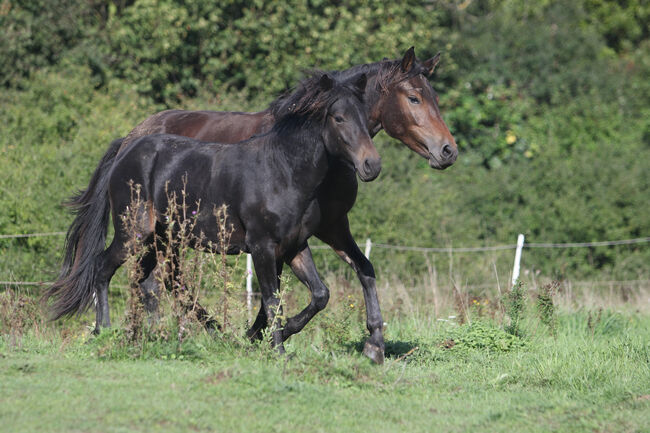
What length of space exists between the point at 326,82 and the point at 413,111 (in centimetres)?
122

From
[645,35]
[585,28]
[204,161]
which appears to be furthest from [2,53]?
[645,35]

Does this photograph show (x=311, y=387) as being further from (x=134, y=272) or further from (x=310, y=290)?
(x=134, y=272)

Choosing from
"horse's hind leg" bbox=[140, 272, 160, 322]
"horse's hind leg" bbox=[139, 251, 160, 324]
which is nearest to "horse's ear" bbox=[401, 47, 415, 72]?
"horse's hind leg" bbox=[139, 251, 160, 324]

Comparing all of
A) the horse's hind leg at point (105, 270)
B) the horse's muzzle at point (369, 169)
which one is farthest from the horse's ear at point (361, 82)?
the horse's hind leg at point (105, 270)

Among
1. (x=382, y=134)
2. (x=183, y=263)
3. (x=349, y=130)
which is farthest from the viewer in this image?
(x=382, y=134)

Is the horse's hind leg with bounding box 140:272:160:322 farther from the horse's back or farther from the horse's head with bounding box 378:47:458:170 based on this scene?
the horse's head with bounding box 378:47:458:170

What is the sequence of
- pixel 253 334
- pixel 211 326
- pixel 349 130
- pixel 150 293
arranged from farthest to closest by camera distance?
pixel 150 293 < pixel 211 326 < pixel 253 334 < pixel 349 130

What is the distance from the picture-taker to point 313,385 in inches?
236

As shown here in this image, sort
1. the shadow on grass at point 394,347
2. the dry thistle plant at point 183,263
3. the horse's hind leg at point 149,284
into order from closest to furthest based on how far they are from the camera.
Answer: the dry thistle plant at point 183,263 → the shadow on grass at point 394,347 → the horse's hind leg at point 149,284

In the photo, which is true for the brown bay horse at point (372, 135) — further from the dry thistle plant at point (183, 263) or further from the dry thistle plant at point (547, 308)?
the dry thistle plant at point (547, 308)

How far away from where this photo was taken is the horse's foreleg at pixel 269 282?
7031mm

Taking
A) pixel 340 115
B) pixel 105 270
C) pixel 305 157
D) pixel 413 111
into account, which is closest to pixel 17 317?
pixel 105 270

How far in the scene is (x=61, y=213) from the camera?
42.6 ft

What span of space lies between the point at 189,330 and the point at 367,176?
1861mm
